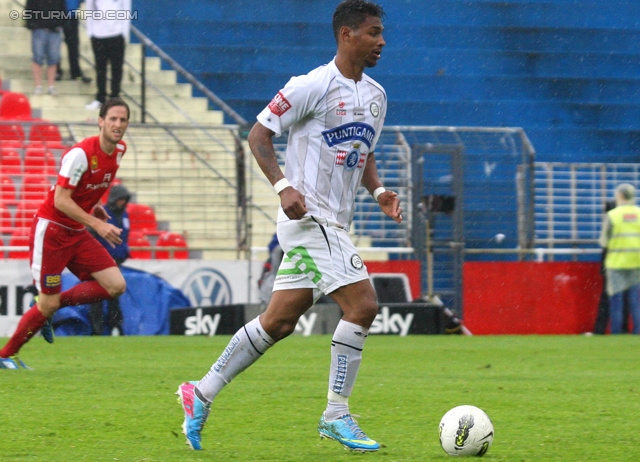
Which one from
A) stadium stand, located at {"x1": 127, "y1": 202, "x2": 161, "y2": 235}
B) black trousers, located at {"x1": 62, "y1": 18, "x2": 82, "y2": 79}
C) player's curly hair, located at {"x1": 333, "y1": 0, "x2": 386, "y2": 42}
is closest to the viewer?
player's curly hair, located at {"x1": 333, "y1": 0, "x2": 386, "y2": 42}

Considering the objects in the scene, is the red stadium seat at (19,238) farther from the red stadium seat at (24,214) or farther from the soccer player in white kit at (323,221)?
the soccer player in white kit at (323,221)

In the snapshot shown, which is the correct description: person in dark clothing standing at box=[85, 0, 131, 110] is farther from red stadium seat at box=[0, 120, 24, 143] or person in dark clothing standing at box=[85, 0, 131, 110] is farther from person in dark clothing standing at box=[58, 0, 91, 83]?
red stadium seat at box=[0, 120, 24, 143]

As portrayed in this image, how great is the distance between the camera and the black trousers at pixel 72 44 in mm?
17359

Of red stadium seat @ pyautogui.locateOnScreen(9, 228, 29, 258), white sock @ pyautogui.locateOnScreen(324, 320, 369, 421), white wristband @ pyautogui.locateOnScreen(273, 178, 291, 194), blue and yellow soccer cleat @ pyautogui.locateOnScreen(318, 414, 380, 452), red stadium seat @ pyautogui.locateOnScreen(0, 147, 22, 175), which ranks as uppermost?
red stadium seat @ pyautogui.locateOnScreen(0, 147, 22, 175)

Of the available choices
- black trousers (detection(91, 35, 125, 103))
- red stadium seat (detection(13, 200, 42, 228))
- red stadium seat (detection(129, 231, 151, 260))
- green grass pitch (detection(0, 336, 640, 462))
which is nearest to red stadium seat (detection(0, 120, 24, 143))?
red stadium seat (detection(13, 200, 42, 228))

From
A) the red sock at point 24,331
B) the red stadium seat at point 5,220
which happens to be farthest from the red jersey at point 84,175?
the red stadium seat at point 5,220

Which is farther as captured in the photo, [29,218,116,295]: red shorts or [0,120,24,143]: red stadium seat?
[0,120,24,143]: red stadium seat

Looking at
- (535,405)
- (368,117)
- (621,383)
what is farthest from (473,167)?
(368,117)

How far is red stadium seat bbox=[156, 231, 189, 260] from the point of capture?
15.2 meters

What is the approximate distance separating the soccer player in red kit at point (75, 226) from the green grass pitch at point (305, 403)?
1.55 feet

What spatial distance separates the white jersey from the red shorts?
12.8 feet

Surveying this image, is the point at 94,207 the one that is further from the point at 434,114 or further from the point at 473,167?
the point at 434,114

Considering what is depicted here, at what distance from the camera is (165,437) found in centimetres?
529

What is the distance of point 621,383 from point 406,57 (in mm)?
13528
